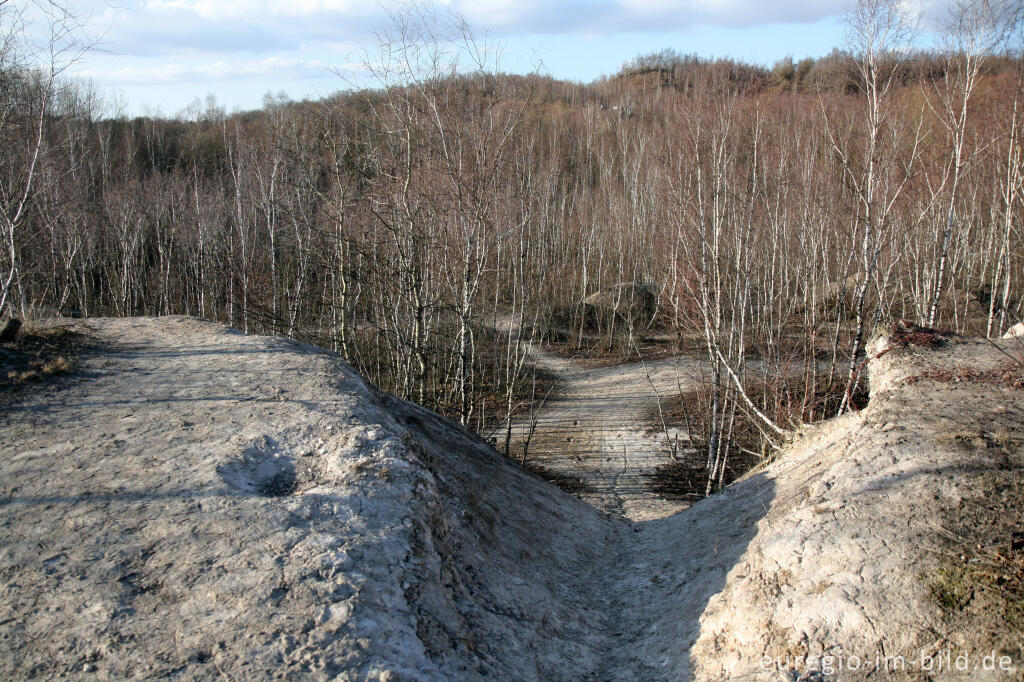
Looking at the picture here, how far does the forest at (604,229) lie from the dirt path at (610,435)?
1.06 meters

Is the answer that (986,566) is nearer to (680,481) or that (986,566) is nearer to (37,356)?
(37,356)

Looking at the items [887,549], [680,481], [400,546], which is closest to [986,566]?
[887,549]

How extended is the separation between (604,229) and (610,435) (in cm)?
1556

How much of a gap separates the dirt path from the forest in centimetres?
106

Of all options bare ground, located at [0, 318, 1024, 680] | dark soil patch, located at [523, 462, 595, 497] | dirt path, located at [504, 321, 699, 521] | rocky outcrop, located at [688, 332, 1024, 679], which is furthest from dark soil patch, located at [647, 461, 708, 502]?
rocky outcrop, located at [688, 332, 1024, 679]

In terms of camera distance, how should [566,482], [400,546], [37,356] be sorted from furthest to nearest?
1. [566,482]
2. [37,356]
3. [400,546]

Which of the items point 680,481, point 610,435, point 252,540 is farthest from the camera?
point 610,435

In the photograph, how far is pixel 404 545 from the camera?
4484 mm

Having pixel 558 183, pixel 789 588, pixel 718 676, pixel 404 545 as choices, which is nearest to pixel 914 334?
pixel 789 588

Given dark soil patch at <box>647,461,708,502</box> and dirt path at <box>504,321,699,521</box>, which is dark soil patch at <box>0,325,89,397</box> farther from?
dark soil patch at <box>647,461,708,502</box>

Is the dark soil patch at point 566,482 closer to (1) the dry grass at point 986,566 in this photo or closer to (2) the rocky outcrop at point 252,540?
(2) the rocky outcrop at point 252,540

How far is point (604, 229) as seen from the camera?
2969 centimetres

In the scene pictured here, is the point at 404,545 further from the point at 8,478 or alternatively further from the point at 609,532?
the point at 609,532

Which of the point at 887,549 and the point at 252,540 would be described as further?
the point at 887,549
